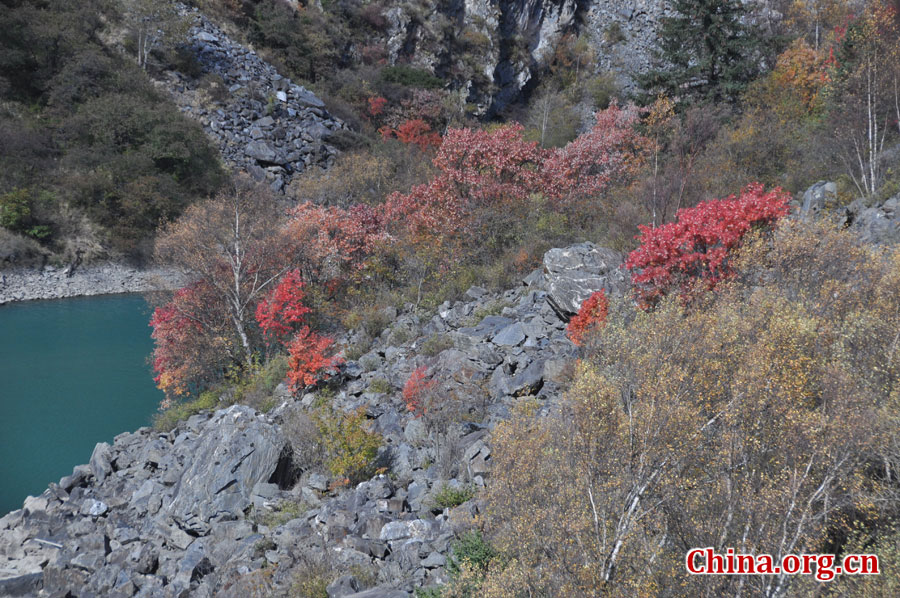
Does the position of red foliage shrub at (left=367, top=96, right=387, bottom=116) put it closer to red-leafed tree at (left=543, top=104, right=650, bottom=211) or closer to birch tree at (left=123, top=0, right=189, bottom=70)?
birch tree at (left=123, top=0, right=189, bottom=70)

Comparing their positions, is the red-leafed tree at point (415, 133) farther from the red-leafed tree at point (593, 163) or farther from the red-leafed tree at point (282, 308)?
the red-leafed tree at point (282, 308)

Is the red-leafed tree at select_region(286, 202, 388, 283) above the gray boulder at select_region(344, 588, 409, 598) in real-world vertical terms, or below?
above

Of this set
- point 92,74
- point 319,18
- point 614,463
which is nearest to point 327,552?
point 614,463

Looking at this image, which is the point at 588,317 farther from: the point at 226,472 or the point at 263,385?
the point at 263,385

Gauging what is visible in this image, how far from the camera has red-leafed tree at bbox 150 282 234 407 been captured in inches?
726

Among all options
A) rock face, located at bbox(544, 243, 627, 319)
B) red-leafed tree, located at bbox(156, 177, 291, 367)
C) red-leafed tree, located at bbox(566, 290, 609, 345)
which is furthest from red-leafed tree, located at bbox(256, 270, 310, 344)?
red-leafed tree, located at bbox(566, 290, 609, 345)

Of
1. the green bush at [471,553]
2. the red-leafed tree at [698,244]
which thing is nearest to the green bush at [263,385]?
the green bush at [471,553]

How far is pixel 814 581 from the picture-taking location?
16.3 ft

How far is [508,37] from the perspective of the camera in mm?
Result: 54375

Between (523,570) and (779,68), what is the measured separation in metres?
30.5

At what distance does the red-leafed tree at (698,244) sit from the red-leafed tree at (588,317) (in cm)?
88

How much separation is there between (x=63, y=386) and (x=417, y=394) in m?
17.0

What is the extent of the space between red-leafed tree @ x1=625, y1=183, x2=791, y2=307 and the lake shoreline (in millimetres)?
26481

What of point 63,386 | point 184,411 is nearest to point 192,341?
point 184,411
